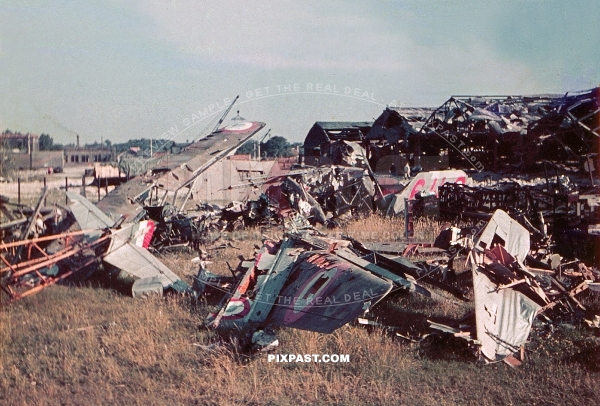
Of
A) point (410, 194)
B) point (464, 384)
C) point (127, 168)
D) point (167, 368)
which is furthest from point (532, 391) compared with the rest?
point (410, 194)

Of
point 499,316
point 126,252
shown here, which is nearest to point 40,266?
point 126,252

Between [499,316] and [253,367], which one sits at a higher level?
[499,316]

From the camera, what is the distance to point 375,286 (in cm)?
492

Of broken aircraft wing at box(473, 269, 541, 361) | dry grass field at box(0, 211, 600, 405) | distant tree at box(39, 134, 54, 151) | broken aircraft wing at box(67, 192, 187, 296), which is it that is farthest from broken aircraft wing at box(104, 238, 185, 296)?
broken aircraft wing at box(473, 269, 541, 361)

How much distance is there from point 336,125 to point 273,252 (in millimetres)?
22073

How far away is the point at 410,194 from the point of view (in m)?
13.6

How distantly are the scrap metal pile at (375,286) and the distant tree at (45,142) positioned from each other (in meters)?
3.18

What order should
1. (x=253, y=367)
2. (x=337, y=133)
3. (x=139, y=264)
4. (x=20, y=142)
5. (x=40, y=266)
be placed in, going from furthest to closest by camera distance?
1. (x=337, y=133)
2. (x=139, y=264)
3. (x=20, y=142)
4. (x=40, y=266)
5. (x=253, y=367)

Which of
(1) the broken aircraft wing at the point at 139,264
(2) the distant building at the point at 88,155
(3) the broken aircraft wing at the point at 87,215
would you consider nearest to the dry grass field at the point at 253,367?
(1) the broken aircraft wing at the point at 139,264

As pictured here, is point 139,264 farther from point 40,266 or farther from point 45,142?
point 45,142

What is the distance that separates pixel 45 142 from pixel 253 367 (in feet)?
16.0

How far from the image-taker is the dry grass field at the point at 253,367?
4363 millimetres

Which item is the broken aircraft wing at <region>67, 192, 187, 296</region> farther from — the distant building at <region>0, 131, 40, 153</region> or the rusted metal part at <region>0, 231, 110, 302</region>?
the distant building at <region>0, 131, 40, 153</region>

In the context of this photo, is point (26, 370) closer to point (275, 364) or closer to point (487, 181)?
point (275, 364)
